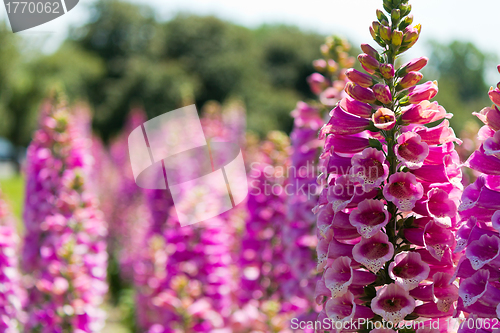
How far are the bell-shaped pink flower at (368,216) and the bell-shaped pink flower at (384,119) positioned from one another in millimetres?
231

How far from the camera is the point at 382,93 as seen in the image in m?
1.42

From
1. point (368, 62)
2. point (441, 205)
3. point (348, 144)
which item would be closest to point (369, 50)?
point (368, 62)

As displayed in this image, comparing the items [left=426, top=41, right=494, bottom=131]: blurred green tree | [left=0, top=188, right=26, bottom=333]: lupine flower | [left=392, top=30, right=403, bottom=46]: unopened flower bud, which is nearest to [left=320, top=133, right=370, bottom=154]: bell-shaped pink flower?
[left=392, top=30, right=403, bottom=46]: unopened flower bud

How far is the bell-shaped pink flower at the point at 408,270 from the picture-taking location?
4.30 feet

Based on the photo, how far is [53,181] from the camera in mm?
3922

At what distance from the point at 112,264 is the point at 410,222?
10.6m

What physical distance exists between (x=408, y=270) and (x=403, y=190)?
0.78 feet

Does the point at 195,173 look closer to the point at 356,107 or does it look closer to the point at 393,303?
the point at 356,107

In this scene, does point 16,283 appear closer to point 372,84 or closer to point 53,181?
point 53,181

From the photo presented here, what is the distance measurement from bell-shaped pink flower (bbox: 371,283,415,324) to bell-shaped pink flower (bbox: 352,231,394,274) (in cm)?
8

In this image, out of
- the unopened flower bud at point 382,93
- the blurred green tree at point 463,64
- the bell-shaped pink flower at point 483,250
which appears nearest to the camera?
the bell-shaped pink flower at point 483,250

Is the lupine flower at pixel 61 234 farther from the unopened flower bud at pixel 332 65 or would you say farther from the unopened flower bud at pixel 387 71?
the unopened flower bud at pixel 387 71

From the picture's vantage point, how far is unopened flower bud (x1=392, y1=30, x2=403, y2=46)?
1452 millimetres

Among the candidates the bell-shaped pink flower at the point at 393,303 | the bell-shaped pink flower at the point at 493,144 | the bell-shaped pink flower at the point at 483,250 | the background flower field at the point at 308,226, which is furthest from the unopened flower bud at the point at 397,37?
the bell-shaped pink flower at the point at 393,303
